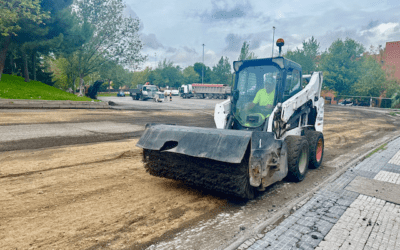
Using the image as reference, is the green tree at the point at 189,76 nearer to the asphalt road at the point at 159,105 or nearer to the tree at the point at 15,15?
the asphalt road at the point at 159,105

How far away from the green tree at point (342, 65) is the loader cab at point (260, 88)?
159 feet

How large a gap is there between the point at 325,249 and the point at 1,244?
142 inches

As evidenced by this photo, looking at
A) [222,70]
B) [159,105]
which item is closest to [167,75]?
[222,70]

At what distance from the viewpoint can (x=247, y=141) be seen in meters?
3.76

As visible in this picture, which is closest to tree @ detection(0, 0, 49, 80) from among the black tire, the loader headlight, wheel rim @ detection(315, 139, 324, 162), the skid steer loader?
the loader headlight

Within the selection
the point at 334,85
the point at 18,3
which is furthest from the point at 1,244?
the point at 334,85

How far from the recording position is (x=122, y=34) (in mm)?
29094

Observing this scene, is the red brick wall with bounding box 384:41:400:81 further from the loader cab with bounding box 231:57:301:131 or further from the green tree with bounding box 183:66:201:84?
the green tree with bounding box 183:66:201:84

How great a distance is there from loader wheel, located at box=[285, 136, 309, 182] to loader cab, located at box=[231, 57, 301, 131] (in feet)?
2.47

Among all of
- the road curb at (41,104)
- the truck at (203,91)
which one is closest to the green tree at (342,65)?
the truck at (203,91)

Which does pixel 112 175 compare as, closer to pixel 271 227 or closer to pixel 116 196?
pixel 116 196

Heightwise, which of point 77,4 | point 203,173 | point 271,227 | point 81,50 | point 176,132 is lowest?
point 271,227

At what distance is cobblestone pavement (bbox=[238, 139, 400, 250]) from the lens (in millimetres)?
3121

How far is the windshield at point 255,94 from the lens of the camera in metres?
5.78
